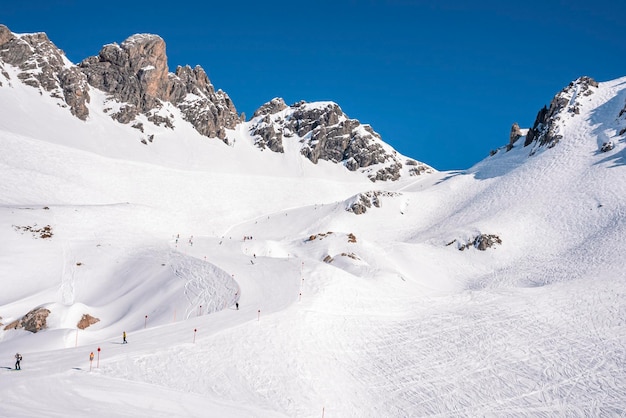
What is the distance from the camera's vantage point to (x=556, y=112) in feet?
318

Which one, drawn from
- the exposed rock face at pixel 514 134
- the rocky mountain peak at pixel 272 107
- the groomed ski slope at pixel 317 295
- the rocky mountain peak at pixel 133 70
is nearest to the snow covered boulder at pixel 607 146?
the groomed ski slope at pixel 317 295

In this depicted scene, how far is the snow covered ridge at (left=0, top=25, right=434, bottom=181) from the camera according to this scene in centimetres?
10762

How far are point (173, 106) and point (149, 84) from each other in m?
8.22

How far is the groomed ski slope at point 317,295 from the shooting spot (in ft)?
76.2

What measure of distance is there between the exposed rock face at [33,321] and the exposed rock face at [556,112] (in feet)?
286

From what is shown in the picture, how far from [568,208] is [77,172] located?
257 ft

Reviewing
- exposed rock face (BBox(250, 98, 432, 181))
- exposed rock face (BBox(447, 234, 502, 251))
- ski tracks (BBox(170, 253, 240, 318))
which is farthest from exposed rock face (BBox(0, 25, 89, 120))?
exposed rock face (BBox(447, 234, 502, 251))

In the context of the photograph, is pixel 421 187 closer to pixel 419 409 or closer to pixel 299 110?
pixel 299 110

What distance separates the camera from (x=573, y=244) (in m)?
59.4

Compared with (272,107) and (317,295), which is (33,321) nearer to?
(317,295)

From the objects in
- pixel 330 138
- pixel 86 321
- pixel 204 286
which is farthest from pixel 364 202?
pixel 330 138

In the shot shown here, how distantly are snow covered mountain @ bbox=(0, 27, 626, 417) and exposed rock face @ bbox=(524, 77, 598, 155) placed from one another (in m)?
0.47

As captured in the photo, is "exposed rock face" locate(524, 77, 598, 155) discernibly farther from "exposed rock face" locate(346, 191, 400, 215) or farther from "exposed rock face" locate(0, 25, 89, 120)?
"exposed rock face" locate(0, 25, 89, 120)

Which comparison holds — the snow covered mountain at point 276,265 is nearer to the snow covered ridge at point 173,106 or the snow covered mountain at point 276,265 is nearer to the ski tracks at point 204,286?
the ski tracks at point 204,286
